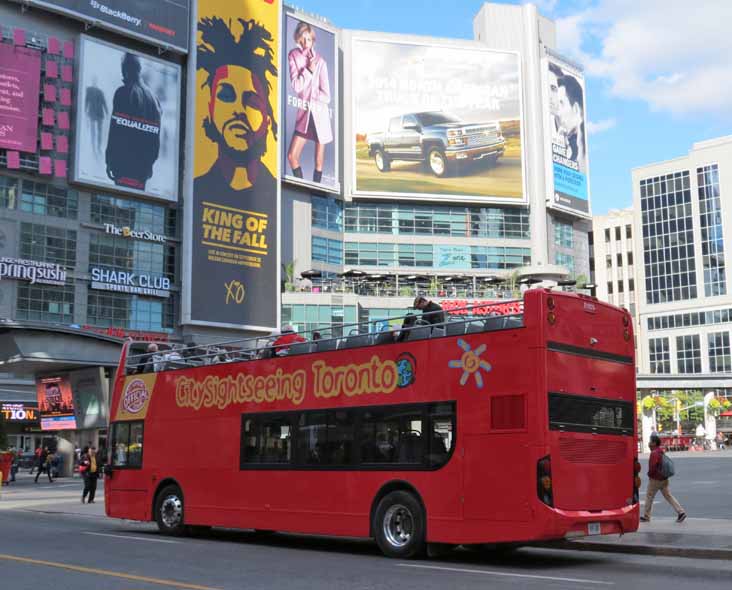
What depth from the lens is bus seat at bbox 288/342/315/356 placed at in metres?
17.2

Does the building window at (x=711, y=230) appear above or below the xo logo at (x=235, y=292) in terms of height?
above

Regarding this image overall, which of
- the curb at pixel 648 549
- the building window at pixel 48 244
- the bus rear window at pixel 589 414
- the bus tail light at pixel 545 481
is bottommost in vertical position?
the curb at pixel 648 549

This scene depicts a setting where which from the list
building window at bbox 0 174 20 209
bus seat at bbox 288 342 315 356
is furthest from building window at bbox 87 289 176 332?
bus seat at bbox 288 342 315 356

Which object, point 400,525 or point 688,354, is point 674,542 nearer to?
point 400,525

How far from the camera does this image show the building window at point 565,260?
11450 centimetres

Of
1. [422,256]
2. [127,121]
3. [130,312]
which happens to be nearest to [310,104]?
[422,256]

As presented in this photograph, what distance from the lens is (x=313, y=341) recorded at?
17.3 m

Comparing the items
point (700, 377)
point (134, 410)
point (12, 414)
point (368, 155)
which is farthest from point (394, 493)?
point (700, 377)

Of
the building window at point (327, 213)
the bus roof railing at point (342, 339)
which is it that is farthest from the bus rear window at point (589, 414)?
the building window at point (327, 213)

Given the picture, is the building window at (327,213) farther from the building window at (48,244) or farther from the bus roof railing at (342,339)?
the bus roof railing at (342,339)

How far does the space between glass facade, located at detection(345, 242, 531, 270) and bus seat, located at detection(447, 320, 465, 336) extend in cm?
9044

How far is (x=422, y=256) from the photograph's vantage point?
10806cm

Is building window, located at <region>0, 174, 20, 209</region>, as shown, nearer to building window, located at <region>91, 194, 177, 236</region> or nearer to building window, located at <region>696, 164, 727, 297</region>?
building window, located at <region>91, 194, 177, 236</region>

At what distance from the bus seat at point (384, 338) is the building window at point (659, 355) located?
116m
